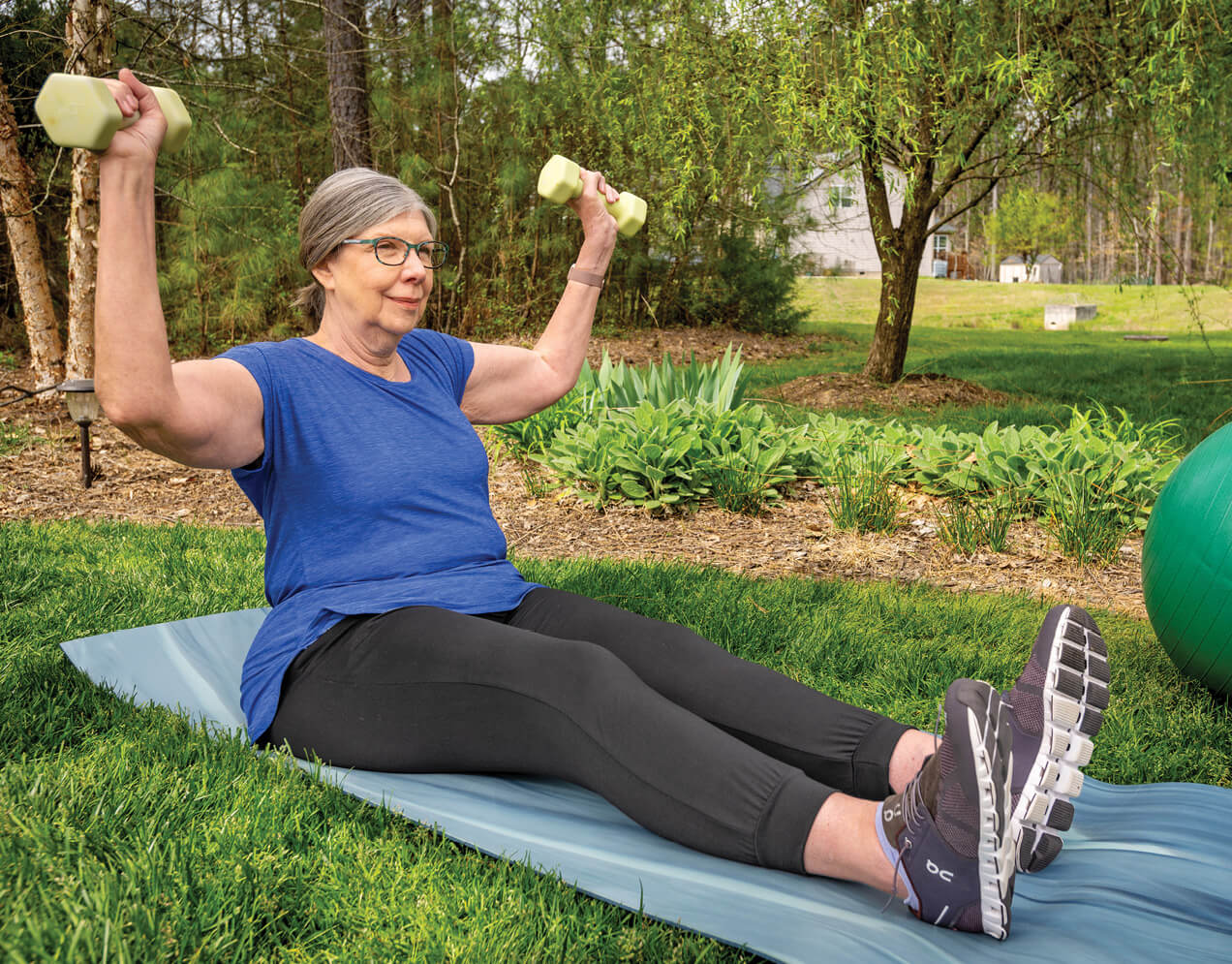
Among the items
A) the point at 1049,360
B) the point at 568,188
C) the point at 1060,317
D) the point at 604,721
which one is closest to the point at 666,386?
the point at 568,188

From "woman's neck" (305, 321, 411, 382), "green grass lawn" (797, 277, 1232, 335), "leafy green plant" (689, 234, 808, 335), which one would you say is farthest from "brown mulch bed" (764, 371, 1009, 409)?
"green grass lawn" (797, 277, 1232, 335)

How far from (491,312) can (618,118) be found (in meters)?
3.26

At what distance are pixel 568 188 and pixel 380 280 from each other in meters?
0.63

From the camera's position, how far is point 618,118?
8.26m

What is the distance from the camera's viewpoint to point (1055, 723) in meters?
1.62

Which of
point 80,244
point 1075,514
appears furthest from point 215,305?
point 1075,514

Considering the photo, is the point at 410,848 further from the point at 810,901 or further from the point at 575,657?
the point at 810,901

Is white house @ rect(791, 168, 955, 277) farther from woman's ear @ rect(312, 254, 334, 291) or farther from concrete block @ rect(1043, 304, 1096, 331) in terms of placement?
woman's ear @ rect(312, 254, 334, 291)

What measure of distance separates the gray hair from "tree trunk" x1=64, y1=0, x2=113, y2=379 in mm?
4147

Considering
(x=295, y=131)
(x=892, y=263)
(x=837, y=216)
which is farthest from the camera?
(x=837, y=216)

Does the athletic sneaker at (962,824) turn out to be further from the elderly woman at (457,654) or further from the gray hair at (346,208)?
the gray hair at (346,208)

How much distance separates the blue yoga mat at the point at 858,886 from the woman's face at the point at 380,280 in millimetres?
977

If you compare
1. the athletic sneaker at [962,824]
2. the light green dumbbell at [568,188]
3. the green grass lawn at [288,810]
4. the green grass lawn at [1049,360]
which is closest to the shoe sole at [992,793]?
the athletic sneaker at [962,824]

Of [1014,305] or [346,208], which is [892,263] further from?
[1014,305]
